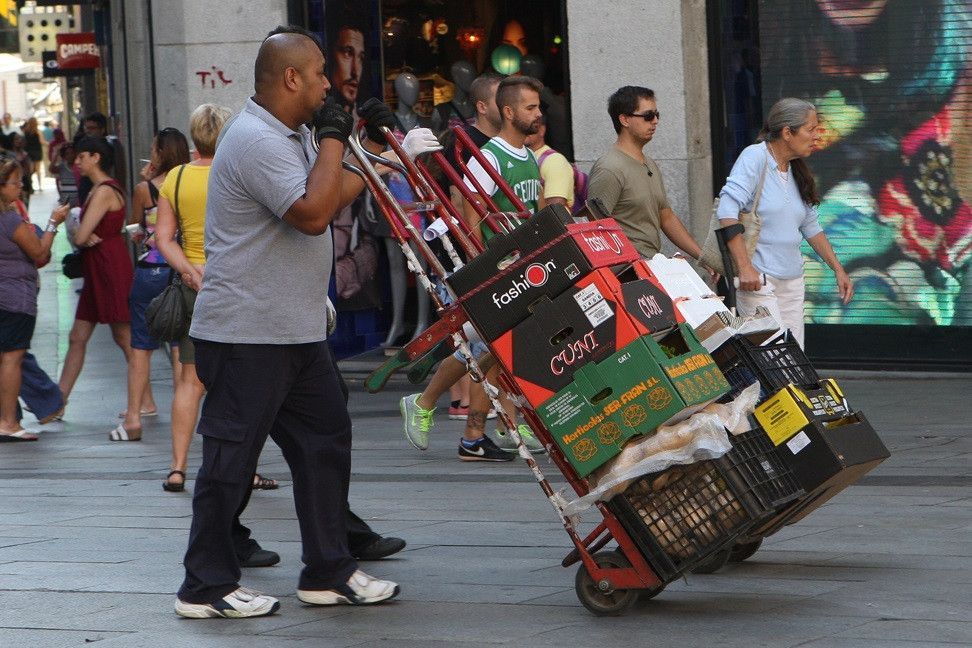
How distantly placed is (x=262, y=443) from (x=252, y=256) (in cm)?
63

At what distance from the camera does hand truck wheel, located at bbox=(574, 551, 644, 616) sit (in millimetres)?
5148

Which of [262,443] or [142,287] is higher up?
[142,287]

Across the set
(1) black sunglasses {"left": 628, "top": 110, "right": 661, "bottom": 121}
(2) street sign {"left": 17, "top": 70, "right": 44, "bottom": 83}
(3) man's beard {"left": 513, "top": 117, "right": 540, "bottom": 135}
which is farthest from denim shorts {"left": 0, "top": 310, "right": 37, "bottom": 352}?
(2) street sign {"left": 17, "top": 70, "right": 44, "bottom": 83}

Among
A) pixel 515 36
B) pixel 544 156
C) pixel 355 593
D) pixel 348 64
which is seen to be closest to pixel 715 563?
pixel 355 593

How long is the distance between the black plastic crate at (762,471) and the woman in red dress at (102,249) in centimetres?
590

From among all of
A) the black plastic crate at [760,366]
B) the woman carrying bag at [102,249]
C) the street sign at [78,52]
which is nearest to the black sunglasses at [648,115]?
the black plastic crate at [760,366]

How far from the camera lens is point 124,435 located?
33.2 ft

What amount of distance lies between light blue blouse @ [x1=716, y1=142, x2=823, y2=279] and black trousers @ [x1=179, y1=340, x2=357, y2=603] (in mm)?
2774

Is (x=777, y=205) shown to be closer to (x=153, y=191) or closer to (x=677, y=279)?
(x=677, y=279)

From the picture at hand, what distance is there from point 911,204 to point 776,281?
350cm

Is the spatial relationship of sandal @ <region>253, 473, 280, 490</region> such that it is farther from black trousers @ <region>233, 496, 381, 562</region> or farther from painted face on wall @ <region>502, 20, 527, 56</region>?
painted face on wall @ <region>502, 20, 527, 56</region>

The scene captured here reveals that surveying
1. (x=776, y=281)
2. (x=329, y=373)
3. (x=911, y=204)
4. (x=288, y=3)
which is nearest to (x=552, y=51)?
(x=288, y=3)

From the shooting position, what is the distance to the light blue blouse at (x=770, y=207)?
7.71 metres

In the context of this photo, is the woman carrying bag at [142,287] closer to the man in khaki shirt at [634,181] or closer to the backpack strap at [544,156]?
the backpack strap at [544,156]
